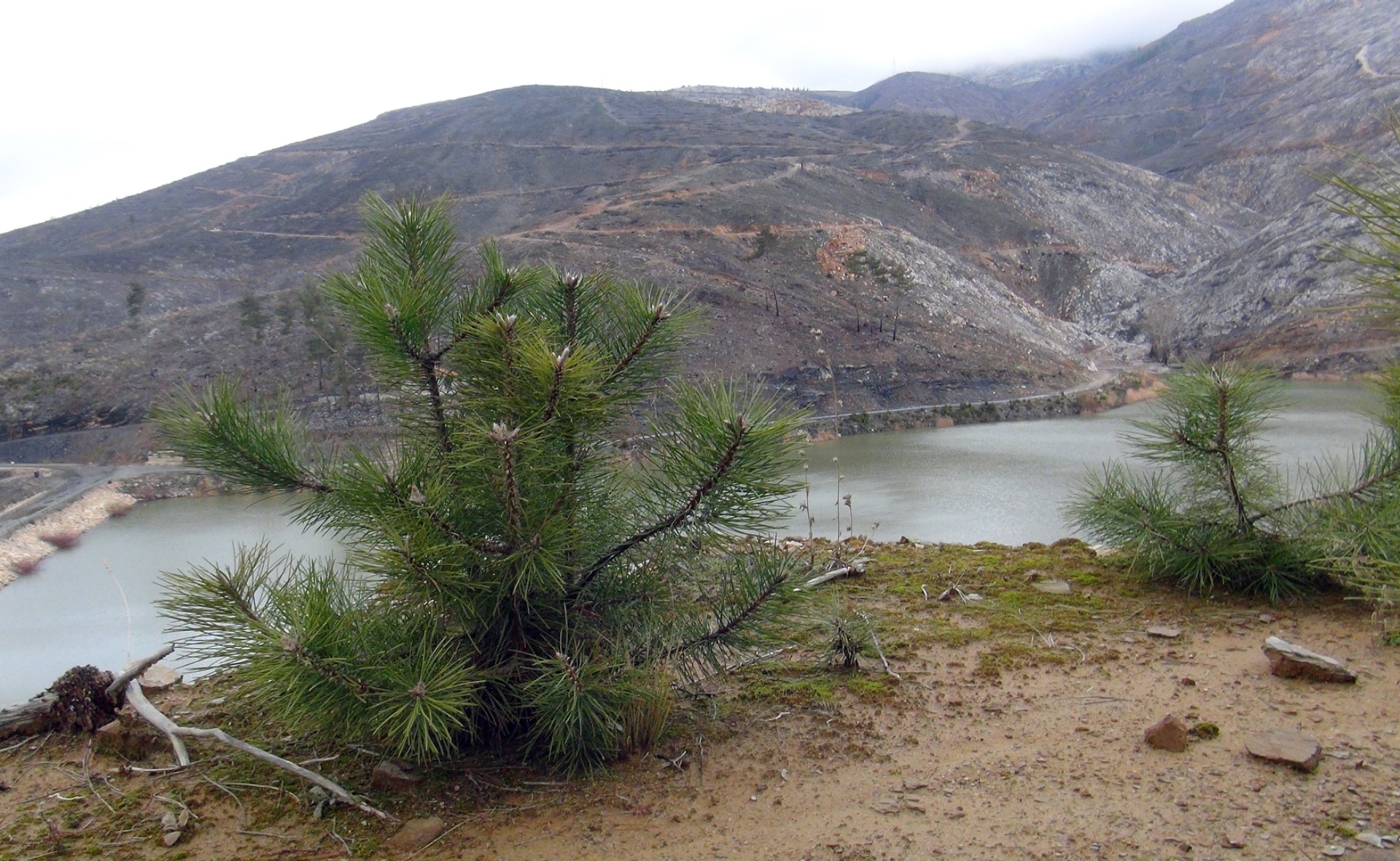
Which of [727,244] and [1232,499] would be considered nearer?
[1232,499]

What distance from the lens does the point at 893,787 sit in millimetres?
2639

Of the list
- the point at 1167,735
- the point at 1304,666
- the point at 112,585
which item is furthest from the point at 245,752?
the point at 112,585

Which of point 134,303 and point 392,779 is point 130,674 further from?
point 134,303

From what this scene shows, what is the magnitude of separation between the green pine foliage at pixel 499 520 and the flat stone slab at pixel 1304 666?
1951 mm

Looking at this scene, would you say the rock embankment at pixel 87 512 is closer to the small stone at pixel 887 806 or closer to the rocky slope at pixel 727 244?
the rocky slope at pixel 727 244

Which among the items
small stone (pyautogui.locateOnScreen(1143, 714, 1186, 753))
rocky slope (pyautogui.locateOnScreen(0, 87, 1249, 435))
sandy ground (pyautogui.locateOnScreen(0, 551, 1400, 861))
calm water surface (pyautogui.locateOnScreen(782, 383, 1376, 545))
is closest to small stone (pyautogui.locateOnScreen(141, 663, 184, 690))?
sandy ground (pyautogui.locateOnScreen(0, 551, 1400, 861))

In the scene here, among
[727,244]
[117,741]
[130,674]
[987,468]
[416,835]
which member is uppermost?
[727,244]

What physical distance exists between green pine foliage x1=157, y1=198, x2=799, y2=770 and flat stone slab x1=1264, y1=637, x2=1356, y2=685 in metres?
1.95

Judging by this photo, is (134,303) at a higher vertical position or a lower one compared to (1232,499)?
higher

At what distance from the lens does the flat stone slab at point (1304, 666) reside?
3.17m

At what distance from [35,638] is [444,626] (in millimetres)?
8233

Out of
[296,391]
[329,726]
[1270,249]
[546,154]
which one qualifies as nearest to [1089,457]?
[329,726]

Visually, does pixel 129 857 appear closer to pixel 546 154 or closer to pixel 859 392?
pixel 859 392

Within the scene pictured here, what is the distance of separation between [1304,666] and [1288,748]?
2.43ft
